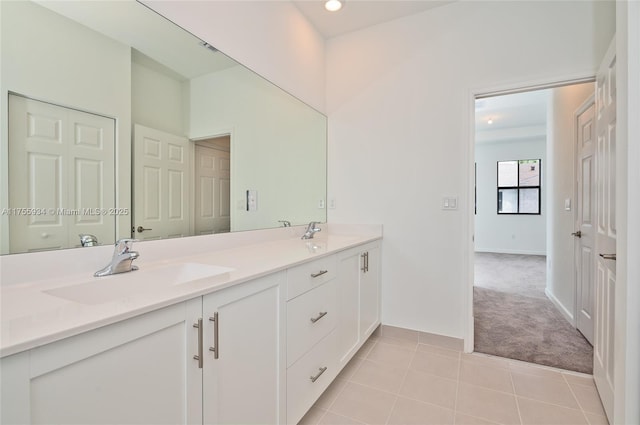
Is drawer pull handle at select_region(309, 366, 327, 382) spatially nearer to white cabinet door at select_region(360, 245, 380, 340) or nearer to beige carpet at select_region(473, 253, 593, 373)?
white cabinet door at select_region(360, 245, 380, 340)

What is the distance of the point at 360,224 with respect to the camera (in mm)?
2654

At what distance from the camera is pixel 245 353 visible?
1.08m

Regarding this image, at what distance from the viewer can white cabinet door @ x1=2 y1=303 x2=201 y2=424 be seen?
571mm

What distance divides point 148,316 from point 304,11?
8.42 ft

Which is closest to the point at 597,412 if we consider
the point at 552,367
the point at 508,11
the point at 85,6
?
A: the point at 552,367

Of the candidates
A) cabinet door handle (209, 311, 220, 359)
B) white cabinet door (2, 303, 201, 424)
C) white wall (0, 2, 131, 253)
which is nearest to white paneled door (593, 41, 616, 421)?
cabinet door handle (209, 311, 220, 359)

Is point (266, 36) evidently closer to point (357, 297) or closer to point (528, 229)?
point (357, 297)

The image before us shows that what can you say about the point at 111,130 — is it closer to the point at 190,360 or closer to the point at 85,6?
the point at 85,6

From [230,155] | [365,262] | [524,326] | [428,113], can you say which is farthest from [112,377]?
[524,326]

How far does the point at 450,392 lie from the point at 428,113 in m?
1.99

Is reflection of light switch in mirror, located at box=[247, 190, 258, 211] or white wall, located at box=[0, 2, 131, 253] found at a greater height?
white wall, located at box=[0, 2, 131, 253]

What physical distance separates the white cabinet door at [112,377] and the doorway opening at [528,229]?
2.27 metres

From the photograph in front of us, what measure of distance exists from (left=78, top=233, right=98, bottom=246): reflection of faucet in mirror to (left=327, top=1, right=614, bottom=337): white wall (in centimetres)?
192

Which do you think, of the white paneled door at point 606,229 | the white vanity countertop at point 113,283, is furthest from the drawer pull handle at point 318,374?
the white paneled door at point 606,229
